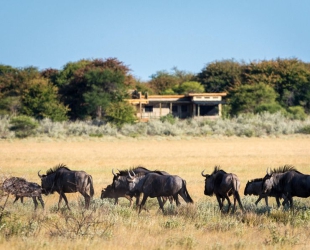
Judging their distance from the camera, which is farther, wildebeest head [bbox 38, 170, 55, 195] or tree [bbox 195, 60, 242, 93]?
tree [bbox 195, 60, 242, 93]

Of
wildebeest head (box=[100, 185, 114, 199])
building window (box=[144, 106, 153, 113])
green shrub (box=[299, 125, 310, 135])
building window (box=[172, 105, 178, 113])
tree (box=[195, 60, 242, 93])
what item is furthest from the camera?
tree (box=[195, 60, 242, 93])

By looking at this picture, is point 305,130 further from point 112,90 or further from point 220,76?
point 220,76

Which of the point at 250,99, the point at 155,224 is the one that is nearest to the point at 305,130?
the point at 250,99

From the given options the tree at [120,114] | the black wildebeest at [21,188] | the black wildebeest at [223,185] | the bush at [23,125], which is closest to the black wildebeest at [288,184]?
the black wildebeest at [223,185]

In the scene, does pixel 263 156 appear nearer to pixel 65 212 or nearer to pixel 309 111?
pixel 65 212

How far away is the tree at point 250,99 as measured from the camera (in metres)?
62.6

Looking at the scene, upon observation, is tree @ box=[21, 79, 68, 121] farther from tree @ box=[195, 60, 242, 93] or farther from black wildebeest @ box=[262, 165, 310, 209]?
black wildebeest @ box=[262, 165, 310, 209]

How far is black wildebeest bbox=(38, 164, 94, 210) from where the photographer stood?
15.5 meters

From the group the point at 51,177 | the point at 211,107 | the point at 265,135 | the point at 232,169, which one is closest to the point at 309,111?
the point at 211,107

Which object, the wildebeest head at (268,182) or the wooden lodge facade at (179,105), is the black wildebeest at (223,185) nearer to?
the wildebeest head at (268,182)

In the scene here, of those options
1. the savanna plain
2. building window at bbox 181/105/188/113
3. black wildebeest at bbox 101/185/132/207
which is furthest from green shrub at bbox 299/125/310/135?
black wildebeest at bbox 101/185/132/207

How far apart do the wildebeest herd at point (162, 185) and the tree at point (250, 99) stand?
46578mm

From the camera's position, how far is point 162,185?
48.2 ft

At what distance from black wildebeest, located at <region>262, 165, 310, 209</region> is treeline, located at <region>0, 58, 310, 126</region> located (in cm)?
3688
